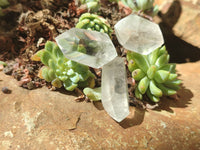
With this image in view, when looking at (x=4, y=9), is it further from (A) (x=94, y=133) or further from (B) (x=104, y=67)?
(A) (x=94, y=133)

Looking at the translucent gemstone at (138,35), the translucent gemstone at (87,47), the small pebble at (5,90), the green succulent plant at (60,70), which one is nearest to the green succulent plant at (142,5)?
the translucent gemstone at (138,35)

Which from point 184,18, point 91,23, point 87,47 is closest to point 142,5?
point 91,23

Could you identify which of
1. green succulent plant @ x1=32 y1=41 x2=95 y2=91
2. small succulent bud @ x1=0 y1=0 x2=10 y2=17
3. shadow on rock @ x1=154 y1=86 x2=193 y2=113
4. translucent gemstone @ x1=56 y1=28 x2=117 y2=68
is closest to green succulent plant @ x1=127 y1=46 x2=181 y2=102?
shadow on rock @ x1=154 y1=86 x2=193 y2=113

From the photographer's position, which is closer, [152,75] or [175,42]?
[152,75]

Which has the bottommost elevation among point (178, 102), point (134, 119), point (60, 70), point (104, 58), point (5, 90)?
point (178, 102)

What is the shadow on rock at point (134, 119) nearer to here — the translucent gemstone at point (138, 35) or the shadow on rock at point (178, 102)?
the shadow on rock at point (178, 102)

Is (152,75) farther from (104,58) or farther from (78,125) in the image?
(78,125)

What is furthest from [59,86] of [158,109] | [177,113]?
[177,113]
